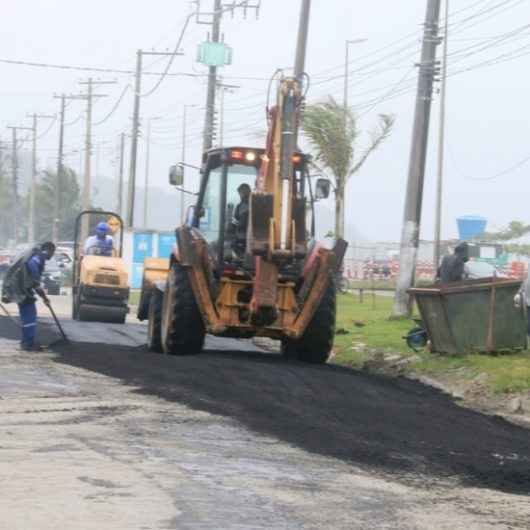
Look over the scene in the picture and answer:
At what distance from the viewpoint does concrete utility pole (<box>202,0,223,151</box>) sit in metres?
48.6

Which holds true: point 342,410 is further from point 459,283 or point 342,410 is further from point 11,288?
point 11,288

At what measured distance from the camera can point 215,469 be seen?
10.2m

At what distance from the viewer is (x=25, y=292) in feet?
67.8

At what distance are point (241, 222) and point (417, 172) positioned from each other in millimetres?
8699

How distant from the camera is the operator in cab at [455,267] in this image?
73.4 feet

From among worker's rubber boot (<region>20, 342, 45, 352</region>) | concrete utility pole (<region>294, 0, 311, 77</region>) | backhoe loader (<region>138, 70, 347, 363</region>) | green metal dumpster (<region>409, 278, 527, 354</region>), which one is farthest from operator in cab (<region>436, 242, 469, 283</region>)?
concrete utility pole (<region>294, 0, 311, 77</region>)

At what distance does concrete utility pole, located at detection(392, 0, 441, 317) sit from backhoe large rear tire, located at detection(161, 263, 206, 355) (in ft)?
27.2

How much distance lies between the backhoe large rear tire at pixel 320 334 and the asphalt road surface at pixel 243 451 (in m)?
1.66

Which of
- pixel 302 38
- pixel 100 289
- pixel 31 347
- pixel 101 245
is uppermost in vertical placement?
pixel 302 38

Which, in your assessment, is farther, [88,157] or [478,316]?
[88,157]

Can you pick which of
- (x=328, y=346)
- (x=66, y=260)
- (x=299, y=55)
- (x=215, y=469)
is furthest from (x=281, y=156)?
(x=66, y=260)

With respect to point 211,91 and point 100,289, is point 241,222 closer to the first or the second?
point 100,289

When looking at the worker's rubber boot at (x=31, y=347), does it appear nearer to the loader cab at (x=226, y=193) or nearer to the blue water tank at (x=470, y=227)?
the loader cab at (x=226, y=193)

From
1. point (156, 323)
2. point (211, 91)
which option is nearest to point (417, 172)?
point (156, 323)
